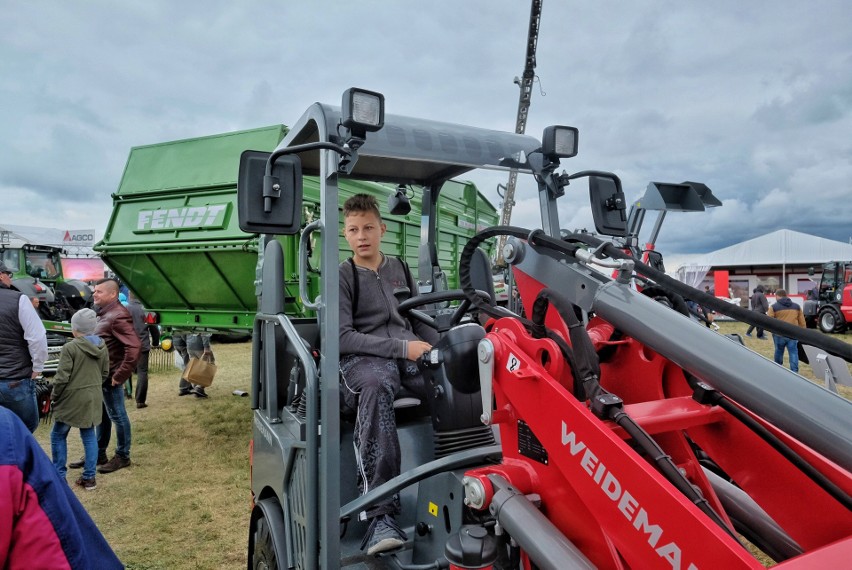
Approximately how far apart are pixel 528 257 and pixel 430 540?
1126mm

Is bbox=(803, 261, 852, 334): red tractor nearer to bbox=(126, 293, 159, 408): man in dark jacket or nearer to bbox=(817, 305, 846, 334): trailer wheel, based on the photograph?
bbox=(817, 305, 846, 334): trailer wheel

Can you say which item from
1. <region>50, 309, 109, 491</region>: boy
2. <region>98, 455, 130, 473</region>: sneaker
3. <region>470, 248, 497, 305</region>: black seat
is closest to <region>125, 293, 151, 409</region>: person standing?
<region>98, 455, 130, 473</region>: sneaker

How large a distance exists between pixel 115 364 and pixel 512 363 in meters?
5.60

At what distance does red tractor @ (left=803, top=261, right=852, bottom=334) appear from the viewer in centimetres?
1753

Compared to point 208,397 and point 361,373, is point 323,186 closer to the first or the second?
point 361,373

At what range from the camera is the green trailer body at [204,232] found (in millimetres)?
6371

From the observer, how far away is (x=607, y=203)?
2.56 meters

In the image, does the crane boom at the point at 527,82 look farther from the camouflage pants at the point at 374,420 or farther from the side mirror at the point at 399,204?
the camouflage pants at the point at 374,420

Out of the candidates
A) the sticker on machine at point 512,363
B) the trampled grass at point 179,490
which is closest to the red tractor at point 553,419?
the sticker on machine at point 512,363

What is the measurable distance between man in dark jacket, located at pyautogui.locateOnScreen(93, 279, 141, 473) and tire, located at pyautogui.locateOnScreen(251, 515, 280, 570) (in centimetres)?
352

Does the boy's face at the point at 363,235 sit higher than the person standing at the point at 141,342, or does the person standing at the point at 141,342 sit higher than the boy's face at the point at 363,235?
the boy's face at the point at 363,235

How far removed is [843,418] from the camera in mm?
1149

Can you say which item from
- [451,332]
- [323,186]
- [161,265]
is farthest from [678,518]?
[161,265]

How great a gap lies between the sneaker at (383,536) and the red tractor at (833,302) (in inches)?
768
